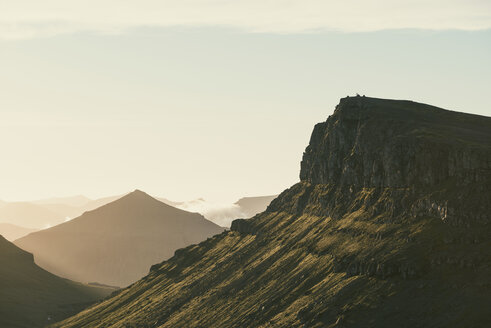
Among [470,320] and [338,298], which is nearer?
[470,320]

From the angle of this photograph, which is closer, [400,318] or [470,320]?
[470,320]

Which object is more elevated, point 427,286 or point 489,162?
point 489,162

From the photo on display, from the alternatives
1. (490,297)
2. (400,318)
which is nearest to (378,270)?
(400,318)

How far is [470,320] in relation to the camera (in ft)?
518

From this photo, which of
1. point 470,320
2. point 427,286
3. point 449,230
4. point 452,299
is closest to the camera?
point 470,320

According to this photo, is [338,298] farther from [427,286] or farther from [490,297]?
[490,297]

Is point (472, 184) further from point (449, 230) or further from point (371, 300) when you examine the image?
point (371, 300)

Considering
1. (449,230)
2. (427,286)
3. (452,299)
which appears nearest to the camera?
(452,299)

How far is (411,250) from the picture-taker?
196 m

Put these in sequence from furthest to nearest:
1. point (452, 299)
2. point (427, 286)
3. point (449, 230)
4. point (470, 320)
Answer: point (449, 230) → point (427, 286) → point (452, 299) → point (470, 320)

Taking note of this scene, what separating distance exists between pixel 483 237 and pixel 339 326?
44589 millimetres

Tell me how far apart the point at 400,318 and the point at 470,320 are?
20677mm

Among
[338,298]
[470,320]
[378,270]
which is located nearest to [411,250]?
[378,270]

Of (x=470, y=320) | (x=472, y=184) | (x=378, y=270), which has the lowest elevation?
(x=470, y=320)
